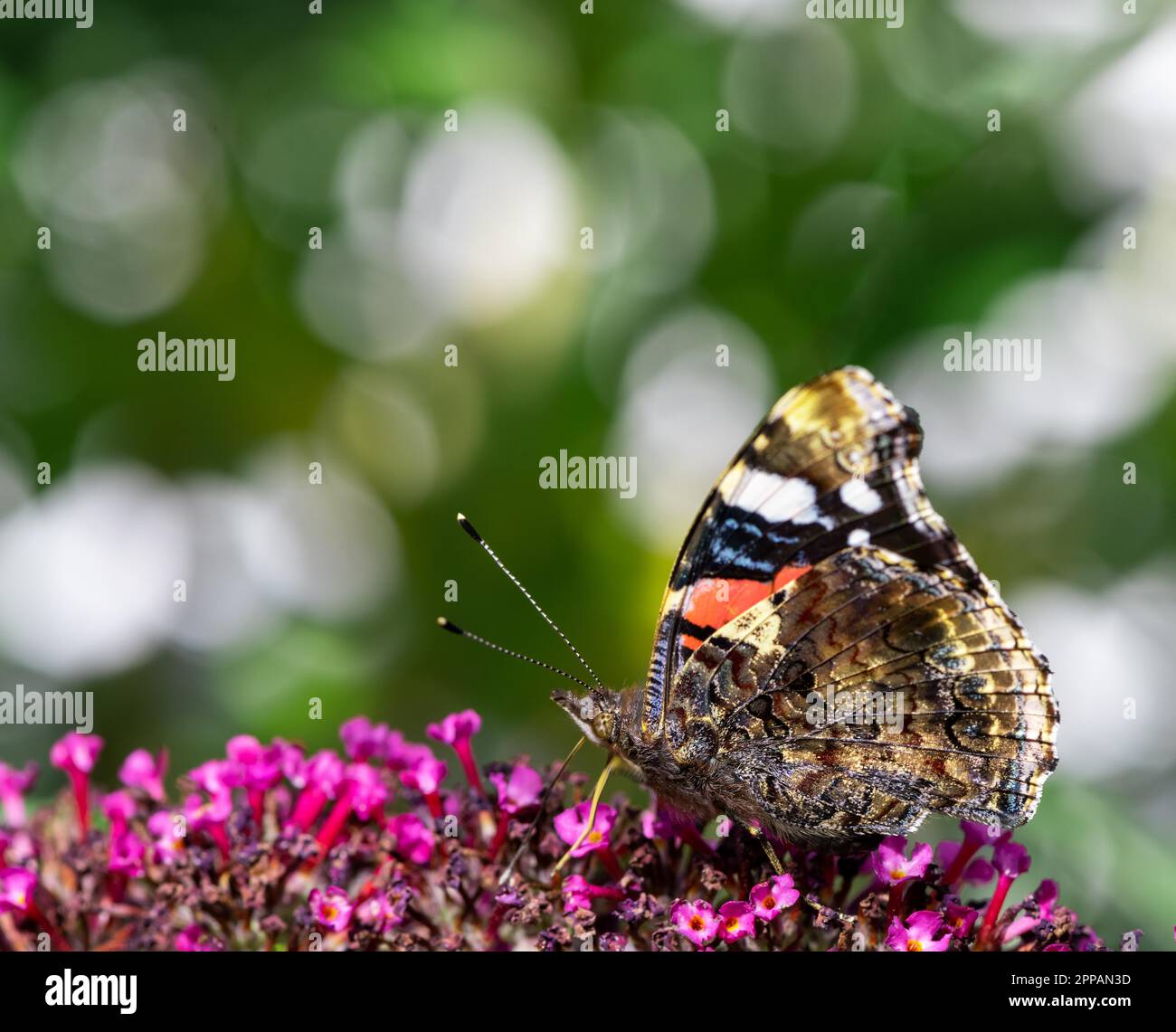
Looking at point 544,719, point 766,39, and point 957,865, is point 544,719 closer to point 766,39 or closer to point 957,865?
point 957,865

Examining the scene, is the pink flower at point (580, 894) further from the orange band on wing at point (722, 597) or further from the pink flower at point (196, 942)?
the pink flower at point (196, 942)

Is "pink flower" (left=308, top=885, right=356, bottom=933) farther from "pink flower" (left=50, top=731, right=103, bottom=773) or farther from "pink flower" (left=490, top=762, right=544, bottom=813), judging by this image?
"pink flower" (left=50, top=731, right=103, bottom=773)

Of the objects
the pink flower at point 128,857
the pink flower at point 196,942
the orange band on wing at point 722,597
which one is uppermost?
the orange band on wing at point 722,597

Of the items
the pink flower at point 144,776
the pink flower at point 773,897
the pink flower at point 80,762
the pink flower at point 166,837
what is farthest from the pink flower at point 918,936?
the pink flower at point 80,762

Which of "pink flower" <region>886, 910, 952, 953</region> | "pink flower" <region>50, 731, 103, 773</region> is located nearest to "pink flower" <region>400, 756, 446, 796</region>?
"pink flower" <region>50, 731, 103, 773</region>

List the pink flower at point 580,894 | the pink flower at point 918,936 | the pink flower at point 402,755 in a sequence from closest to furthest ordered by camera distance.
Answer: the pink flower at point 918,936, the pink flower at point 580,894, the pink flower at point 402,755

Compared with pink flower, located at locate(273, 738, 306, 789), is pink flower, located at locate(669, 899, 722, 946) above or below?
below
